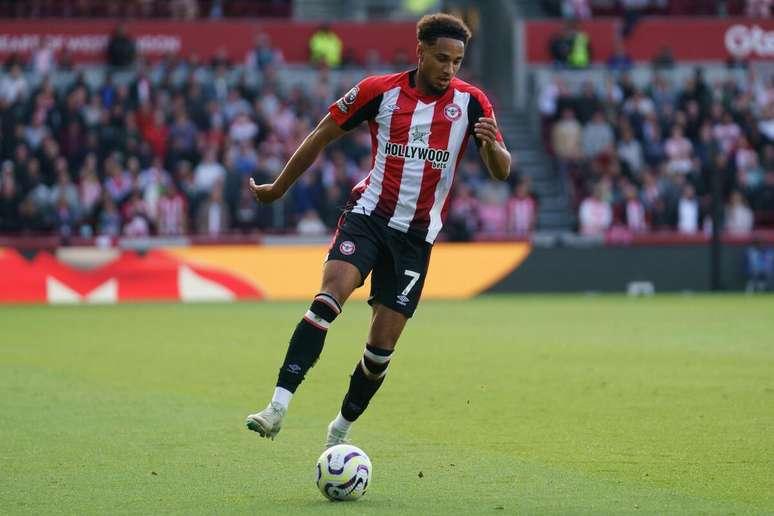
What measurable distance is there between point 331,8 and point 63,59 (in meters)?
7.83

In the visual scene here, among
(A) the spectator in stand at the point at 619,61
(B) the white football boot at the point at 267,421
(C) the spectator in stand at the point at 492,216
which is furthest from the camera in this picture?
(A) the spectator in stand at the point at 619,61

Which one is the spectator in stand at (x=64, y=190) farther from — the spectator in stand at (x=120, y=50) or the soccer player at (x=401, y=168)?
the soccer player at (x=401, y=168)

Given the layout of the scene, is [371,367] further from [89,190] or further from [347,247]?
[89,190]

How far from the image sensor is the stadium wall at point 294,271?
23.5m

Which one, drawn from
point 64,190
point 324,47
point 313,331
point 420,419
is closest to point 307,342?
point 313,331

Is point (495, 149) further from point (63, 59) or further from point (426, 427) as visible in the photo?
point (63, 59)

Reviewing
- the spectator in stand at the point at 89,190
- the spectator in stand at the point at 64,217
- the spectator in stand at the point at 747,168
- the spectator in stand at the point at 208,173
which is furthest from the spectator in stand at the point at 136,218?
the spectator in stand at the point at 747,168

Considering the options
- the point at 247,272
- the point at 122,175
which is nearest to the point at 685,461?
the point at 247,272

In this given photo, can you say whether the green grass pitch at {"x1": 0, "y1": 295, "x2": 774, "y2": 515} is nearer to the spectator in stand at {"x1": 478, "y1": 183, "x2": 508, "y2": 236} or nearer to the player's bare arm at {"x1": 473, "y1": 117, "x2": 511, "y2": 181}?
the player's bare arm at {"x1": 473, "y1": 117, "x2": 511, "y2": 181}

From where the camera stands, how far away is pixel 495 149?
7828 millimetres

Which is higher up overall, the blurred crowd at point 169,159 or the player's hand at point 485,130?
the player's hand at point 485,130

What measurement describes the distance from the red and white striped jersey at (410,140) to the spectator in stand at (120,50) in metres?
21.2

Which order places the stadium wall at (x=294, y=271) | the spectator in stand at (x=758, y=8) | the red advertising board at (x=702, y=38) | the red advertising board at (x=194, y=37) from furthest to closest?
the spectator in stand at (x=758, y=8)
the red advertising board at (x=702, y=38)
the red advertising board at (x=194, y=37)
the stadium wall at (x=294, y=271)

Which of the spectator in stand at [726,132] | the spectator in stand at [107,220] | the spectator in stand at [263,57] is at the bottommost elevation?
the spectator in stand at [107,220]
